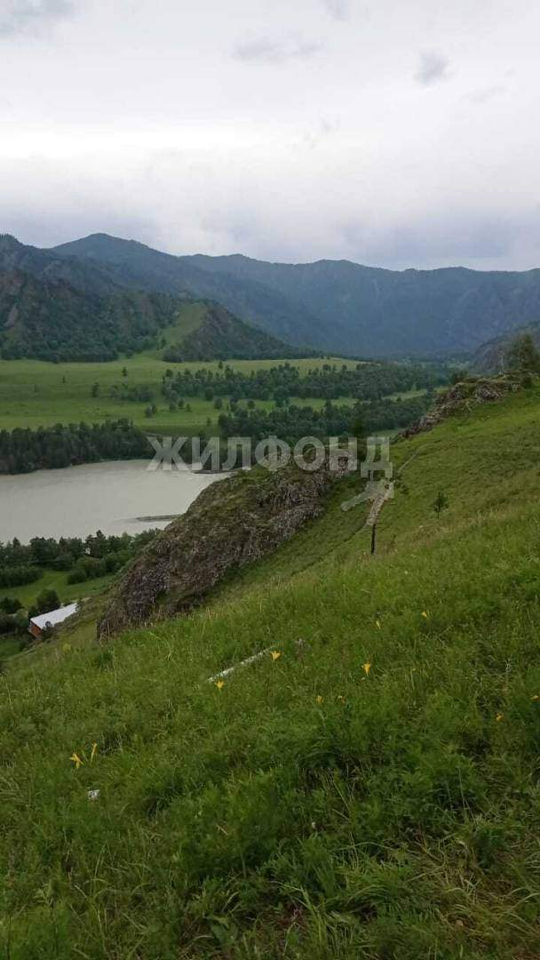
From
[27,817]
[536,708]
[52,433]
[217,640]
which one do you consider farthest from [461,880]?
[52,433]

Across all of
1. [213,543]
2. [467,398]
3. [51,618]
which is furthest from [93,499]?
[213,543]

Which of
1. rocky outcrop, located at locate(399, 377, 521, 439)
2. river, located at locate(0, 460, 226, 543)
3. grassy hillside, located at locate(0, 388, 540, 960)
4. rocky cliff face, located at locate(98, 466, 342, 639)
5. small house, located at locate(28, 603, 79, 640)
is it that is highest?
rocky outcrop, located at locate(399, 377, 521, 439)

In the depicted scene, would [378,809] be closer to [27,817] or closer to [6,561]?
[27,817]

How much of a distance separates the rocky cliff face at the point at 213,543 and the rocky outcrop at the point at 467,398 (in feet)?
44.5

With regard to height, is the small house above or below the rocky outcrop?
below

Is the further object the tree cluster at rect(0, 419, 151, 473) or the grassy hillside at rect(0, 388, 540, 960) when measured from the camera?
the tree cluster at rect(0, 419, 151, 473)

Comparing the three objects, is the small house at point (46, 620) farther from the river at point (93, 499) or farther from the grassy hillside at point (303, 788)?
the grassy hillside at point (303, 788)

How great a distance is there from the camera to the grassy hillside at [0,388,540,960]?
382cm

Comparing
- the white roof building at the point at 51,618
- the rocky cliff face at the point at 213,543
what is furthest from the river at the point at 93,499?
the rocky cliff face at the point at 213,543

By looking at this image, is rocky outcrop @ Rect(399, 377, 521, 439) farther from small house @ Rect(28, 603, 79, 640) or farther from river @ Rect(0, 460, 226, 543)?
river @ Rect(0, 460, 226, 543)

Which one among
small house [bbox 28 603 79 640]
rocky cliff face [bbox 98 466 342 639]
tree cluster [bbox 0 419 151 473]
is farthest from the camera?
tree cluster [bbox 0 419 151 473]

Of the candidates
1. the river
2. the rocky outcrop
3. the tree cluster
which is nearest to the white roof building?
the river

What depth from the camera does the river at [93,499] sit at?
12219 centimetres

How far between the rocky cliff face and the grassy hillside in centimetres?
2377
